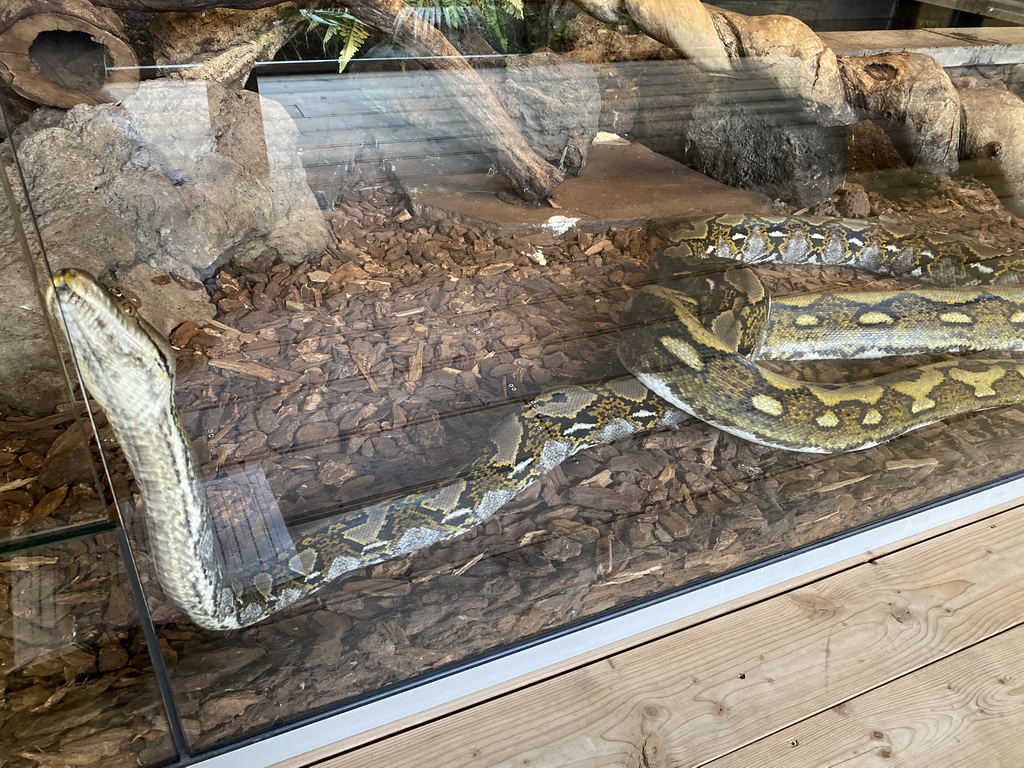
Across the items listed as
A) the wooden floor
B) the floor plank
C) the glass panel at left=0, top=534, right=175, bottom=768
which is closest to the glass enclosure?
the glass panel at left=0, top=534, right=175, bottom=768

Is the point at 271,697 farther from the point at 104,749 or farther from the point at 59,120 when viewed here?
the point at 59,120

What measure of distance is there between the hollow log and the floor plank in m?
1.87

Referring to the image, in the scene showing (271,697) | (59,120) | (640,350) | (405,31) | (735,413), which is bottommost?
(271,697)

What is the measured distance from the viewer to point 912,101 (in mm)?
2326

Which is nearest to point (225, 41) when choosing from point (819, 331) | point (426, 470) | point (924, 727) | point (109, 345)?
point (109, 345)

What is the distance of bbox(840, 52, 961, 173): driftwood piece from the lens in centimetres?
222

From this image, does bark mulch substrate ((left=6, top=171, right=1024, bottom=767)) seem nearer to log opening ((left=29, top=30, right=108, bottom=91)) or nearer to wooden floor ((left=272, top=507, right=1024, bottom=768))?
wooden floor ((left=272, top=507, right=1024, bottom=768))

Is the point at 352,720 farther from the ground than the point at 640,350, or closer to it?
closer to it

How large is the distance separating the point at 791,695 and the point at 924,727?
29 centimetres

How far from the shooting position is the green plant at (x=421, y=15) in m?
1.56

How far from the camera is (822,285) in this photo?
243cm

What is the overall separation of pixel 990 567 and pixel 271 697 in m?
1.79

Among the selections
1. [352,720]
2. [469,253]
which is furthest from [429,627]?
[469,253]

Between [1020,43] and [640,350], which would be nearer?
[640,350]
